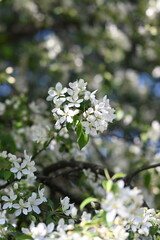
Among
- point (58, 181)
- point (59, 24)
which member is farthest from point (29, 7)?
point (58, 181)

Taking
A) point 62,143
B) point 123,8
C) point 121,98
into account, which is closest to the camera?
point 62,143

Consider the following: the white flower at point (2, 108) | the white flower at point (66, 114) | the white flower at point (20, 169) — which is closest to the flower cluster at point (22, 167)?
the white flower at point (20, 169)

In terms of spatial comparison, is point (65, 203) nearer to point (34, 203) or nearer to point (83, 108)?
point (34, 203)

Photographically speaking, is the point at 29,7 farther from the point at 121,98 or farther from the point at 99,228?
the point at 99,228

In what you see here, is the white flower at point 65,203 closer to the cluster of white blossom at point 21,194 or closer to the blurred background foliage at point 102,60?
the cluster of white blossom at point 21,194

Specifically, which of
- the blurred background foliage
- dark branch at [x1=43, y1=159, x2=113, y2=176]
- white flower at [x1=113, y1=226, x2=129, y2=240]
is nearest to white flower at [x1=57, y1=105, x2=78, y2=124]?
white flower at [x1=113, y1=226, x2=129, y2=240]

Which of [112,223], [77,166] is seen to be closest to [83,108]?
[112,223]
